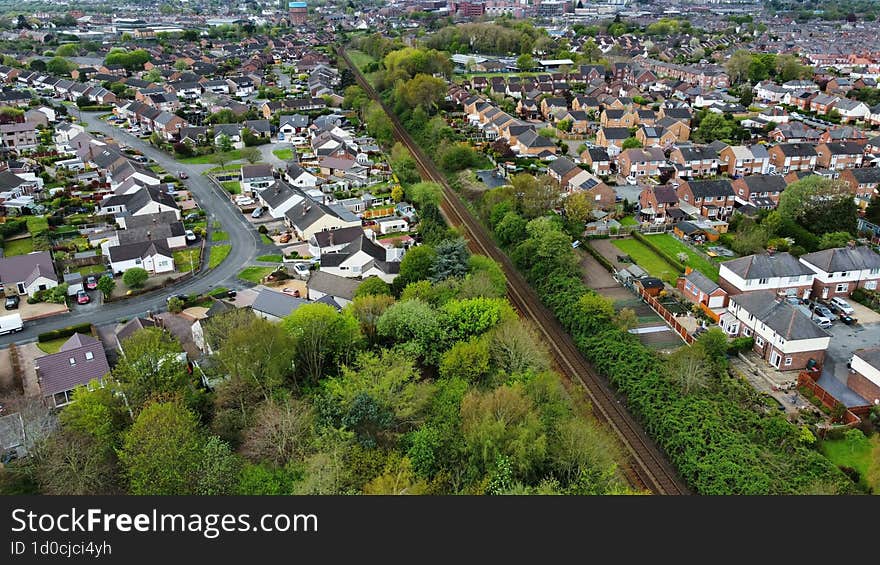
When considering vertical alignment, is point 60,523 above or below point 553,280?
above

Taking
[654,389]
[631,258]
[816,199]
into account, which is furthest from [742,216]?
[654,389]

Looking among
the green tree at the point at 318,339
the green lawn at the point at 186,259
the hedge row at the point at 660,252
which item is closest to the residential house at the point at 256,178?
the green lawn at the point at 186,259

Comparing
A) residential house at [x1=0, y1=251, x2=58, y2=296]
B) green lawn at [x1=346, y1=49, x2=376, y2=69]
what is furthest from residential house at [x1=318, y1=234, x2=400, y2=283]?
green lawn at [x1=346, y1=49, x2=376, y2=69]

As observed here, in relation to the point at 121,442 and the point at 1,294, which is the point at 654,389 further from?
the point at 1,294

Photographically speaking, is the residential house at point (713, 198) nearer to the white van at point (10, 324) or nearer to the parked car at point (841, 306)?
the parked car at point (841, 306)

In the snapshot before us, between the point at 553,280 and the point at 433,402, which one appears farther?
the point at 553,280

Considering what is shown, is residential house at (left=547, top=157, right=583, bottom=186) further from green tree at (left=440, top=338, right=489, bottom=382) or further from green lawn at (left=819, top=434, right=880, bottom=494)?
green lawn at (left=819, top=434, right=880, bottom=494)
